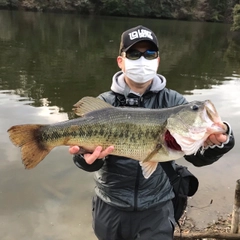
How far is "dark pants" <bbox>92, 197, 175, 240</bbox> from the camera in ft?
10.2

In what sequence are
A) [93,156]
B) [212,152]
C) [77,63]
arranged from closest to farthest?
1. [93,156]
2. [212,152]
3. [77,63]

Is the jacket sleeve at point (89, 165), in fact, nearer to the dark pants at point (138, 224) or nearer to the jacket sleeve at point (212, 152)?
the dark pants at point (138, 224)

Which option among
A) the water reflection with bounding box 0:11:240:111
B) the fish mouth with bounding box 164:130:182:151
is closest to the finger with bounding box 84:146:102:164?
the fish mouth with bounding box 164:130:182:151

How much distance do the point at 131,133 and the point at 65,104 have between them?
385 inches

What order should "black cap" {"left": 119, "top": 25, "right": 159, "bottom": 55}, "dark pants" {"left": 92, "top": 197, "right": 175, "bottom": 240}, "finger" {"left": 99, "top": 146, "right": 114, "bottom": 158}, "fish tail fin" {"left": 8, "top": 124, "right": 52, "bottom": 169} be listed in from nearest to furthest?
"finger" {"left": 99, "top": 146, "right": 114, "bottom": 158} < "fish tail fin" {"left": 8, "top": 124, "right": 52, "bottom": 169} < "dark pants" {"left": 92, "top": 197, "right": 175, "bottom": 240} < "black cap" {"left": 119, "top": 25, "right": 159, "bottom": 55}

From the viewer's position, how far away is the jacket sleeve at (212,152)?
8.98 ft

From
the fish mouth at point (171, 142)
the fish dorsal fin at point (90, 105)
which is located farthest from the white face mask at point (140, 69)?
the fish mouth at point (171, 142)

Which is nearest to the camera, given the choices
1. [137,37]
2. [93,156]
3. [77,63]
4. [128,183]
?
[93,156]

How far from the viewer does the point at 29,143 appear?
283cm

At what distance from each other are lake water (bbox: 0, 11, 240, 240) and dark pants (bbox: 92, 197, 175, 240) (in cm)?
225

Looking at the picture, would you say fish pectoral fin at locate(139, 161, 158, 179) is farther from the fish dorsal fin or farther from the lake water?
the lake water

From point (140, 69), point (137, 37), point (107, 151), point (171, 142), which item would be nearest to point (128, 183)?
point (107, 151)

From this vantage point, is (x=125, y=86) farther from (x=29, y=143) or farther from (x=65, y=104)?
(x=65, y=104)

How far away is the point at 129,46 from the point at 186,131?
47.7 inches
